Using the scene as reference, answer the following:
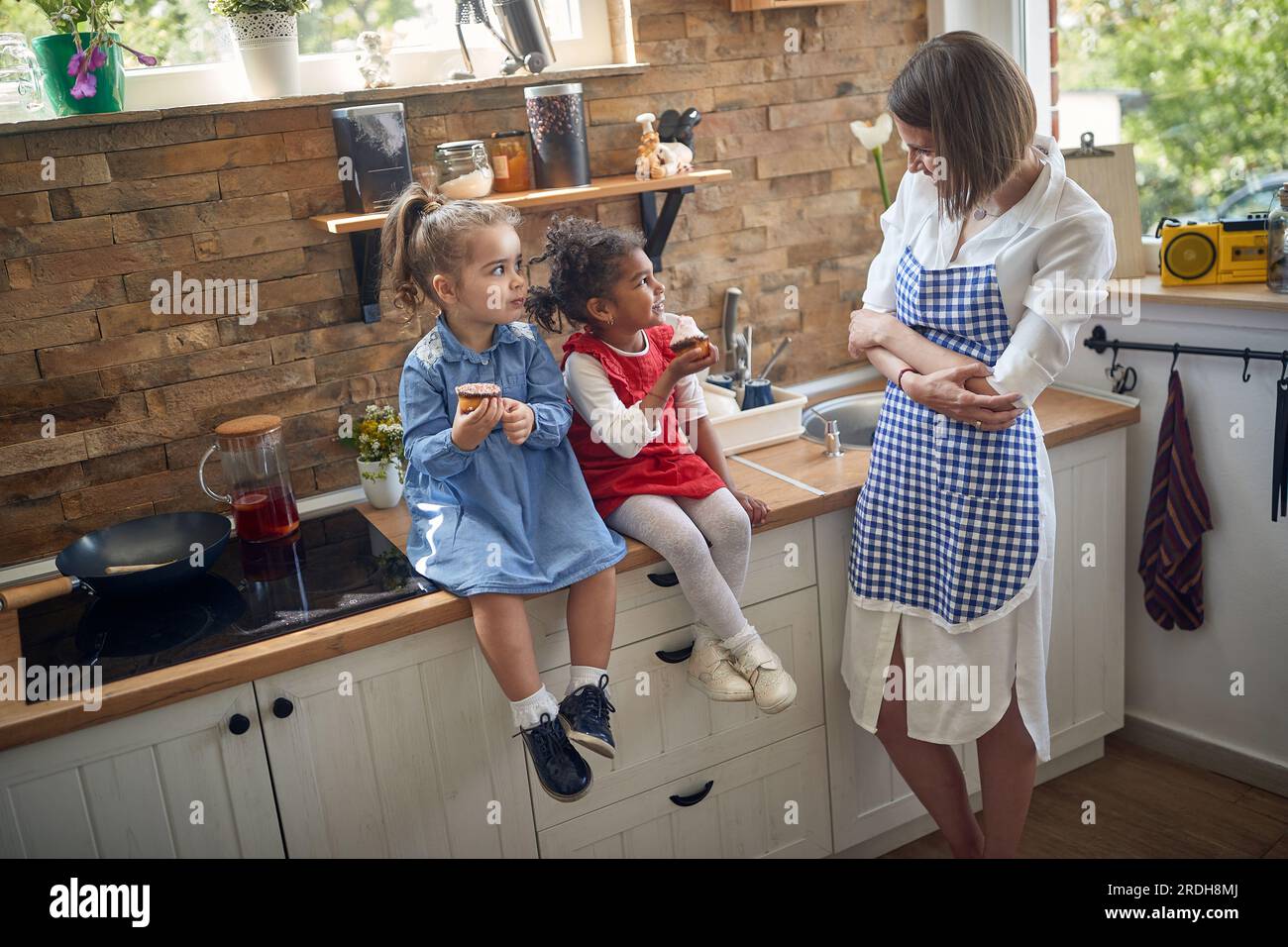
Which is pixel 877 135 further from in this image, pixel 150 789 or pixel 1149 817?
pixel 150 789

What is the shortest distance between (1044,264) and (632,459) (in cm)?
72

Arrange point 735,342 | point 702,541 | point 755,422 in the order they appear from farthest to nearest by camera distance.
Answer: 1. point 735,342
2. point 755,422
3. point 702,541

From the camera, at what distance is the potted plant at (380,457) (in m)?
2.18

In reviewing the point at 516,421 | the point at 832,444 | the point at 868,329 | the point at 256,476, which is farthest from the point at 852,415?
the point at 256,476

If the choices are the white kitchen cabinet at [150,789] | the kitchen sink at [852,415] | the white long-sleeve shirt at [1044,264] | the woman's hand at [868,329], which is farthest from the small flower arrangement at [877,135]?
the white kitchen cabinet at [150,789]

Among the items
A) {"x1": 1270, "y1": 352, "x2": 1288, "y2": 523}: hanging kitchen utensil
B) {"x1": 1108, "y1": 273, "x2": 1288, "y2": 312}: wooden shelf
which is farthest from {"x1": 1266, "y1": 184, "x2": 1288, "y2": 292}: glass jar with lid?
{"x1": 1270, "y1": 352, "x2": 1288, "y2": 523}: hanging kitchen utensil

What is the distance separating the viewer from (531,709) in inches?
68.7

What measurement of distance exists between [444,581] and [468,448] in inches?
8.1

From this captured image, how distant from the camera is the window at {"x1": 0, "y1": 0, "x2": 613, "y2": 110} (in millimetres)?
2066

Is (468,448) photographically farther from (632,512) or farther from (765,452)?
(765,452)

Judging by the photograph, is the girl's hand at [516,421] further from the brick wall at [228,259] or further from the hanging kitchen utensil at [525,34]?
the hanging kitchen utensil at [525,34]

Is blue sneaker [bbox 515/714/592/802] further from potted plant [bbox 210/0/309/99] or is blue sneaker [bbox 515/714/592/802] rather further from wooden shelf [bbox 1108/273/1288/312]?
wooden shelf [bbox 1108/273/1288/312]

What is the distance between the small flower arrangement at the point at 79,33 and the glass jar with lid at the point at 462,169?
56 centimetres
